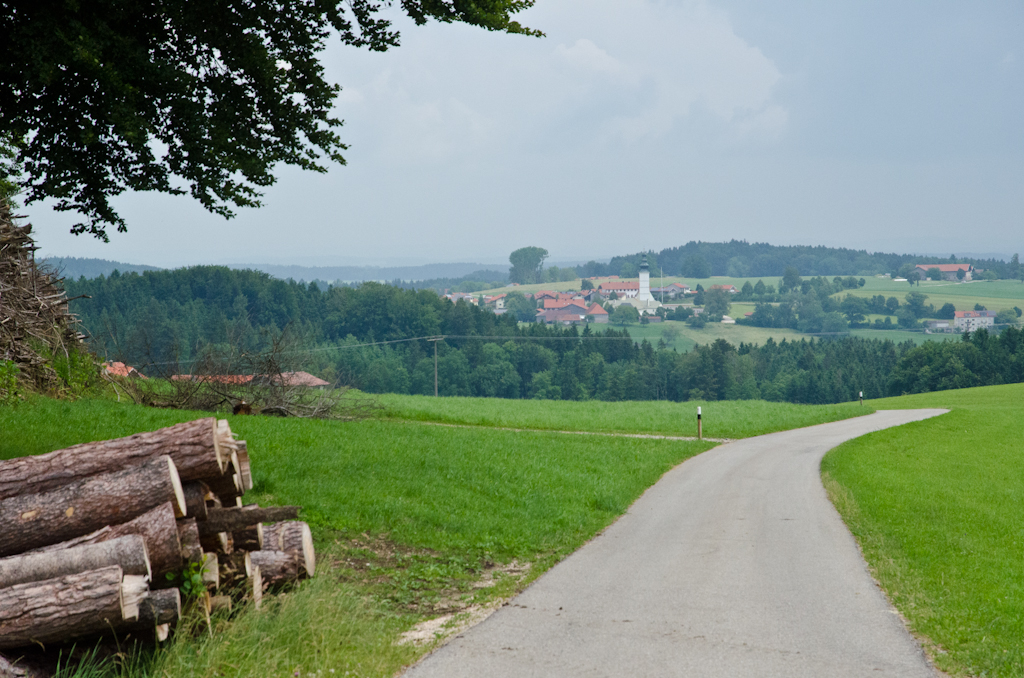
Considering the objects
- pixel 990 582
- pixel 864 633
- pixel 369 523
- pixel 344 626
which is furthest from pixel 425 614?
pixel 990 582

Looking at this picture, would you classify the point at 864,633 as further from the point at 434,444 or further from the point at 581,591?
the point at 434,444

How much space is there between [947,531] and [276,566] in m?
10.4

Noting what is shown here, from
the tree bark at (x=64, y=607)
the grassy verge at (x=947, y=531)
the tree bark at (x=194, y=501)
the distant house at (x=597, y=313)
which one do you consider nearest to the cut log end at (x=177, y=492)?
the tree bark at (x=194, y=501)

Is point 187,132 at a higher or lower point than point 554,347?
higher

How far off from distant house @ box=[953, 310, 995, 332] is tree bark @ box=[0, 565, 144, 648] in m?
169

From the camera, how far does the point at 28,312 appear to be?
20.1 metres

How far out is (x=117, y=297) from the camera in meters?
87.6

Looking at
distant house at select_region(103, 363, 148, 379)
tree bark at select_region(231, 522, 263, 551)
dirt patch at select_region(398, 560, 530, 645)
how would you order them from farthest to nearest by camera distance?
distant house at select_region(103, 363, 148, 379) → dirt patch at select_region(398, 560, 530, 645) → tree bark at select_region(231, 522, 263, 551)

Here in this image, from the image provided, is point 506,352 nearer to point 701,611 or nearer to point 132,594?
point 701,611

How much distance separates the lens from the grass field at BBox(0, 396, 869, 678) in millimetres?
6070

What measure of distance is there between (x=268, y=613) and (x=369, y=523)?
4.10 m

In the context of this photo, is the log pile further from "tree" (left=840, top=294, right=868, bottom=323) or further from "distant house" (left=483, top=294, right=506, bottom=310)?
"tree" (left=840, top=294, right=868, bottom=323)

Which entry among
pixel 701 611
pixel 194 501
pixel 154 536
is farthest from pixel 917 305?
pixel 154 536

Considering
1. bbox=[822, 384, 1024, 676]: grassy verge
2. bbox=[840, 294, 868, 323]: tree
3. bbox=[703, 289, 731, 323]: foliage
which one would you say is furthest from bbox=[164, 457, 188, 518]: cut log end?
bbox=[840, 294, 868, 323]: tree
